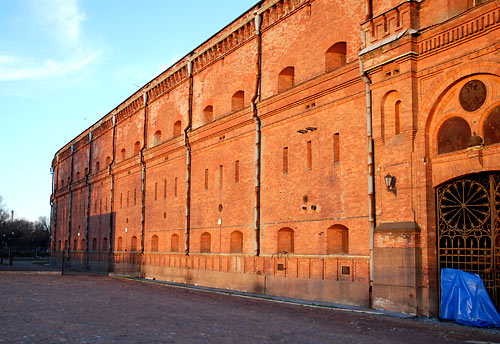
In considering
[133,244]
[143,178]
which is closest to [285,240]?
[143,178]

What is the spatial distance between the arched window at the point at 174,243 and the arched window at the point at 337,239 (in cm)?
1365

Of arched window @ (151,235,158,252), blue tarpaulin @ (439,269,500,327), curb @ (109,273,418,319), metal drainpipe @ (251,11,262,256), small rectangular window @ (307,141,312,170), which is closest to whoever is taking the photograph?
blue tarpaulin @ (439,269,500,327)

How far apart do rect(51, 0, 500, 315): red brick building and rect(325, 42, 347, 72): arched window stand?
0.17 feet

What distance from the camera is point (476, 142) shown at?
1404 cm

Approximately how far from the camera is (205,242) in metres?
27.9

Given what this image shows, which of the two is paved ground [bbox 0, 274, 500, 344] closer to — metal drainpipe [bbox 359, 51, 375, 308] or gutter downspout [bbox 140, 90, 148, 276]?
metal drainpipe [bbox 359, 51, 375, 308]

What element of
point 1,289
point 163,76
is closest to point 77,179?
point 163,76

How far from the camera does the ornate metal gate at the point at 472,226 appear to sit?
13.8 metres

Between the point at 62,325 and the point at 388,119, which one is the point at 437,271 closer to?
the point at 388,119

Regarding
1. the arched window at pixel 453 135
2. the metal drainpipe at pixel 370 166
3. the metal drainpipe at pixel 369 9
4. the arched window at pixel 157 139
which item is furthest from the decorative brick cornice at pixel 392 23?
the arched window at pixel 157 139

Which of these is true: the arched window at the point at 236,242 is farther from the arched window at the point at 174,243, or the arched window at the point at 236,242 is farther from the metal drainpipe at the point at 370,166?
the metal drainpipe at the point at 370,166

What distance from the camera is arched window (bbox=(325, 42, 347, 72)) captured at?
20016 millimetres

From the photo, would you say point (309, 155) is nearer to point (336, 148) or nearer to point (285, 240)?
point (336, 148)

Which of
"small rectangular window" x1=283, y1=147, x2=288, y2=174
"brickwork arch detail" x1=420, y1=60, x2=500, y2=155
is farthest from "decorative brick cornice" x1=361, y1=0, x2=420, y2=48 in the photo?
"small rectangular window" x1=283, y1=147, x2=288, y2=174
